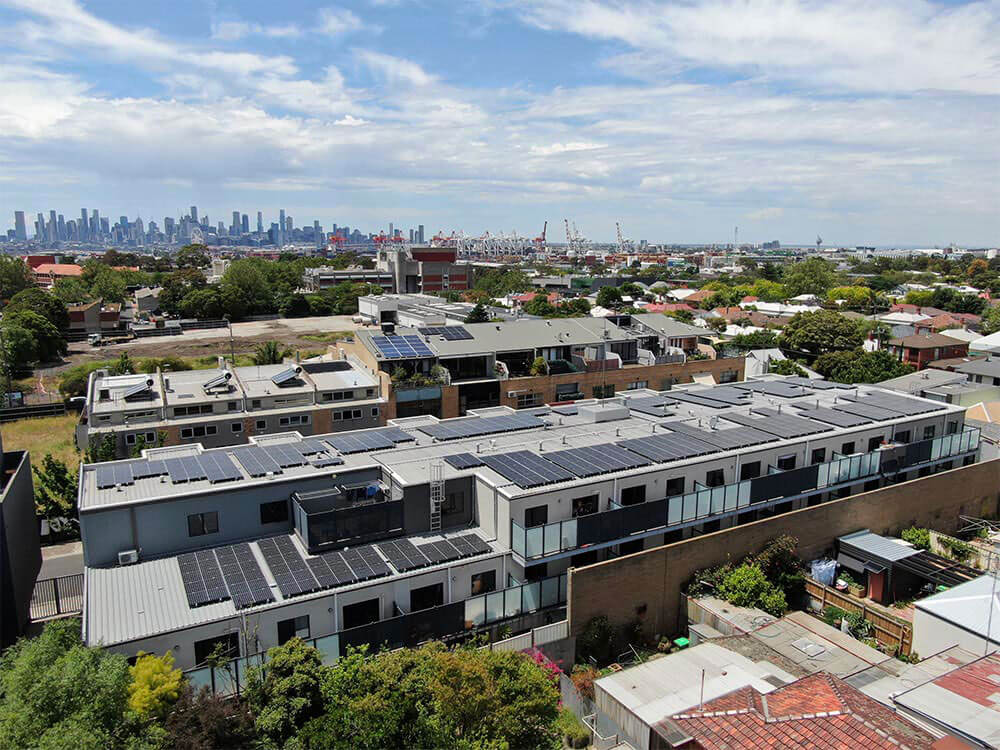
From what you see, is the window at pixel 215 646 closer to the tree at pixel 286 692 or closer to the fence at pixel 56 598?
the tree at pixel 286 692

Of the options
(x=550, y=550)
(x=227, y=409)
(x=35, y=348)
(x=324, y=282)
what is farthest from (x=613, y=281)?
(x=550, y=550)

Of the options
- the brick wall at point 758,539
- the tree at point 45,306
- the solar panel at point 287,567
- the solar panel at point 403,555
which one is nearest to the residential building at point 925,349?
the brick wall at point 758,539

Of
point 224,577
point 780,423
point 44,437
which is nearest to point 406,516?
point 224,577

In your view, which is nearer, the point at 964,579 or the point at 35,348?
the point at 964,579

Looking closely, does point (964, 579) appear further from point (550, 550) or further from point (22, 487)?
point (22, 487)

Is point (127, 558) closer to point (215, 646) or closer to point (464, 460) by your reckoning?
point (215, 646)

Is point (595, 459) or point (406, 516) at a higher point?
point (595, 459)
